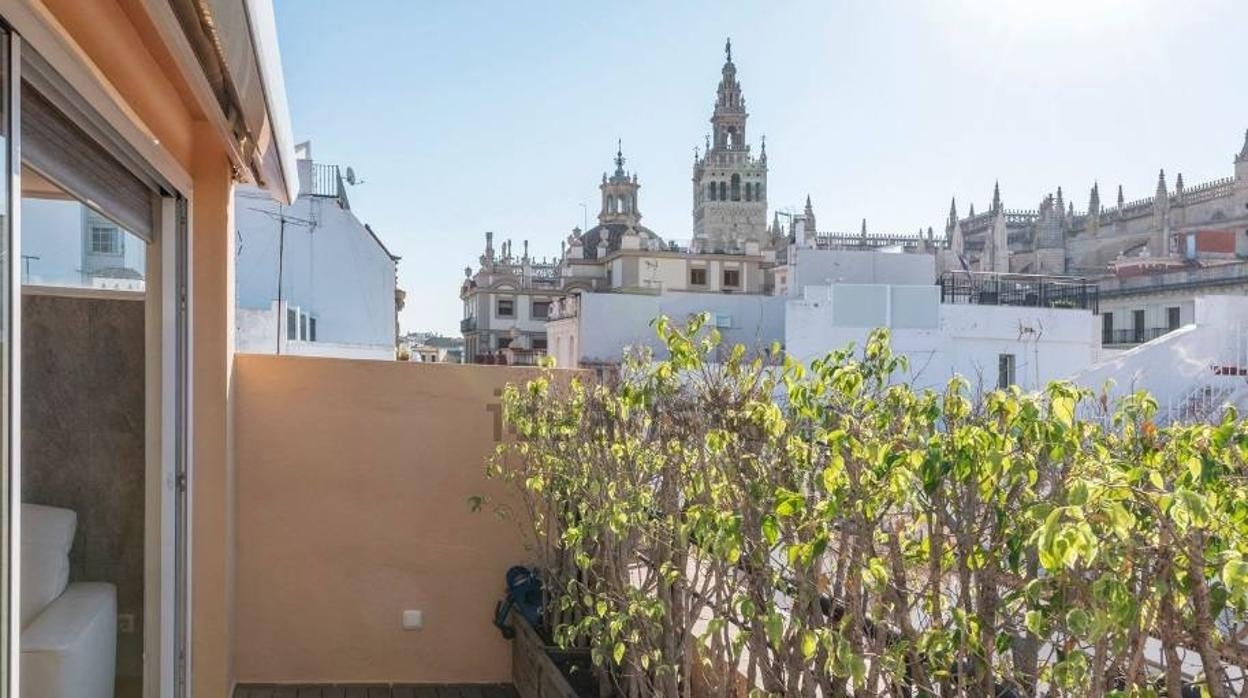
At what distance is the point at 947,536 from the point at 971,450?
33 cm

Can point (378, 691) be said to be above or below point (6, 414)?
below

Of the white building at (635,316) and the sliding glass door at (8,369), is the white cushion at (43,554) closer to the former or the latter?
the sliding glass door at (8,369)

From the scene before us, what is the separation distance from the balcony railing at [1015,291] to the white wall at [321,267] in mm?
14925

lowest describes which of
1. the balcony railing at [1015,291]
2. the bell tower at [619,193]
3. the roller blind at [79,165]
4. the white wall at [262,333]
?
the white wall at [262,333]

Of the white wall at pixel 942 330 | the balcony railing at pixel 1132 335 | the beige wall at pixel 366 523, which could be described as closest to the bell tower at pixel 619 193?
the balcony railing at pixel 1132 335

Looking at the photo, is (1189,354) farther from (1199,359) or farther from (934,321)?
(934,321)

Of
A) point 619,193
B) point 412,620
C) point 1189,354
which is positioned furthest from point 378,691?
point 619,193

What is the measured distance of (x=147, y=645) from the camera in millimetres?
3381

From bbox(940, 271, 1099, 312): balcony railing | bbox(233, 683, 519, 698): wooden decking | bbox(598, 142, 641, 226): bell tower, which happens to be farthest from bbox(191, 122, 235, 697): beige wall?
bbox(598, 142, 641, 226): bell tower

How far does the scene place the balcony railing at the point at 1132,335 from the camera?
109 feet

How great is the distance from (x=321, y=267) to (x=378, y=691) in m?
12.6

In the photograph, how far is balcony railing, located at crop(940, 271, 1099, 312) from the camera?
27.1 meters

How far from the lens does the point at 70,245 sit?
2.53 metres

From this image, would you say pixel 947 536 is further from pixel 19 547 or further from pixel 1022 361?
pixel 1022 361
